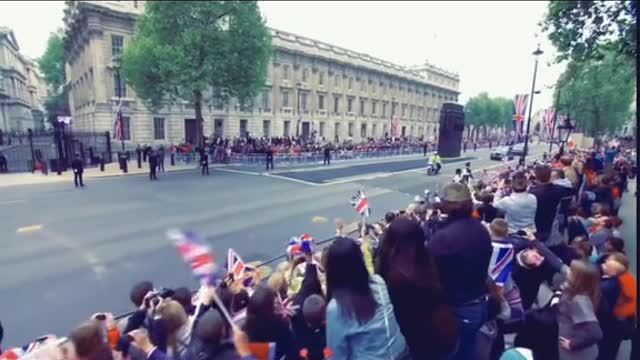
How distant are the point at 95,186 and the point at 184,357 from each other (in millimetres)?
18314

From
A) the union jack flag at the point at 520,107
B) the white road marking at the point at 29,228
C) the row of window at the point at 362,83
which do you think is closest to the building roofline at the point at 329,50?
the row of window at the point at 362,83

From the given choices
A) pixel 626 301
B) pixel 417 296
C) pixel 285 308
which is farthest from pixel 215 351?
pixel 626 301

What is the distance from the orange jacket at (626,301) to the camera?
363 cm

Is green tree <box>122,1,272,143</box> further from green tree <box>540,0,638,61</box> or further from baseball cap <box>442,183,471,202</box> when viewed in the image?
baseball cap <box>442,183,471,202</box>

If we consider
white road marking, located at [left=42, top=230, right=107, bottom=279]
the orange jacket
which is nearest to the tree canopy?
white road marking, located at [left=42, top=230, right=107, bottom=279]

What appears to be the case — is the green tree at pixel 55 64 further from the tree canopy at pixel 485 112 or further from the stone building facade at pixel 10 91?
the tree canopy at pixel 485 112

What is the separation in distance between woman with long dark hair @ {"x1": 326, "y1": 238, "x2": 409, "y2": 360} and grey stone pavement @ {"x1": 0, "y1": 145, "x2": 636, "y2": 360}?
17.3ft

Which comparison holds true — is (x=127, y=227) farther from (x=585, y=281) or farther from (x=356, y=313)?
(x=585, y=281)

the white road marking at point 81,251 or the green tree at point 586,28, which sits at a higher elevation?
the green tree at point 586,28

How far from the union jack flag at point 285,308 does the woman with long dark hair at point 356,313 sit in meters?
1.24

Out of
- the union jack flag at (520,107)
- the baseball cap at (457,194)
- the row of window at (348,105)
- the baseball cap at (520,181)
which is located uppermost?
the row of window at (348,105)

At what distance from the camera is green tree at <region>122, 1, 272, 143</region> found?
27.1m

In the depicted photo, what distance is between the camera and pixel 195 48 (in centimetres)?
2752

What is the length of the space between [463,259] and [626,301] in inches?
88.7
